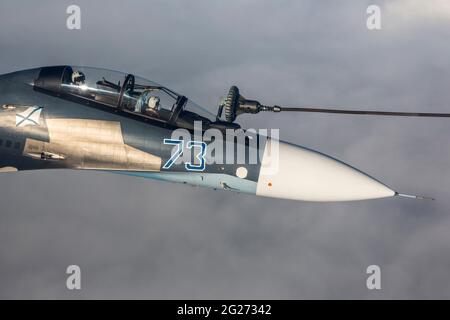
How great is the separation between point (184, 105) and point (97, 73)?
2.77 meters

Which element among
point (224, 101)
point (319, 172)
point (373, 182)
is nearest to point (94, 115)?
point (224, 101)

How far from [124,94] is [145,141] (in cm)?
157

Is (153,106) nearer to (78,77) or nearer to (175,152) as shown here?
(175,152)

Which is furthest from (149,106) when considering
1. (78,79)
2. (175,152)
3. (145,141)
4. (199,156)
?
(78,79)

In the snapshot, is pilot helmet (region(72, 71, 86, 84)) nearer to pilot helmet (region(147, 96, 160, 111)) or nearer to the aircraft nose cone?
pilot helmet (region(147, 96, 160, 111))

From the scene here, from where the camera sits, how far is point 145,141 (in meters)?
15.2

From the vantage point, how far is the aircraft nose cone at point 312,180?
1466 centimetres

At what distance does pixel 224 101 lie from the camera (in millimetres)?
16234

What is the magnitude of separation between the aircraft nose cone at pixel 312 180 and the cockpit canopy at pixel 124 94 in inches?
76.8

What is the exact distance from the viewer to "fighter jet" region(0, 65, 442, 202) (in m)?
14.9

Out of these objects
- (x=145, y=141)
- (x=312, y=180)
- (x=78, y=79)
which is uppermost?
(x=78, y=79)

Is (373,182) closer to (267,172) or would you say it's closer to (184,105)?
(267,172)

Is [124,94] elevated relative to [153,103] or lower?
elevated

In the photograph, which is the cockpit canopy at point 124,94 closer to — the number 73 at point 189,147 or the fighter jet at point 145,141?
the fighter jet at point 145,141
